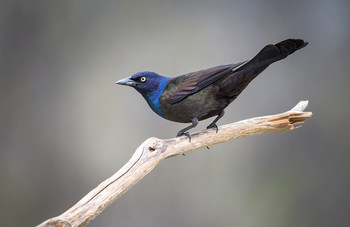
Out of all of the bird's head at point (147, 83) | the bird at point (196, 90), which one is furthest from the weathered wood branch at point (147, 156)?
the bird's head at point (147, 83)

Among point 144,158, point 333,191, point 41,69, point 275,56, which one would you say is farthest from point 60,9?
point 333,191

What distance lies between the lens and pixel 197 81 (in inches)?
129

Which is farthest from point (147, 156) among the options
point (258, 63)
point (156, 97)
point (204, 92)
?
point (258, 63)

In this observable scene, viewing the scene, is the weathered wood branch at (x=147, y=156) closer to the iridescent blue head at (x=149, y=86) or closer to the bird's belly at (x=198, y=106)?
the bird's belly at (x=198, y=106)

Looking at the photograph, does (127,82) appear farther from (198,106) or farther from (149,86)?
(198,106)

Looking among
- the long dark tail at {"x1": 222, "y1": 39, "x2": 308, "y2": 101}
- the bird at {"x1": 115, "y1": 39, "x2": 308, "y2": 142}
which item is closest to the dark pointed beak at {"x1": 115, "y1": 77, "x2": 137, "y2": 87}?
the bird at {"x1": 115, "y1": 39, "x2": 308, "y2": 142}

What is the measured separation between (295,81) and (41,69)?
112 inches

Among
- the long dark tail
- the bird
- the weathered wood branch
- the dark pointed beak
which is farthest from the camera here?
the dark pointed beak

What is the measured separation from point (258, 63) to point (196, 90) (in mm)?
572

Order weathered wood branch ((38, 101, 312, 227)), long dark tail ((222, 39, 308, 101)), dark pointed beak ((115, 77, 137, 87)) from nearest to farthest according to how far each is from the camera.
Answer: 1. weathered wood branch ((38, 101, 312, 227))
2. long dark tail ((222, 39, 308, 101))
3. dark pointed beak ((115, 77, 137, 87))

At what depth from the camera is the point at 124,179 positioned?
2.76 meters

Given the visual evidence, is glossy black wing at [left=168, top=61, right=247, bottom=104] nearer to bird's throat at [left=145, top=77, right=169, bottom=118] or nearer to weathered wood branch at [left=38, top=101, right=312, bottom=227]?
bird's throat at [left=145, top=77, right=169, bottom=118]

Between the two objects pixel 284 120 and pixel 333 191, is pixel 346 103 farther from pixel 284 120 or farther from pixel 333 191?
pixel 284 120

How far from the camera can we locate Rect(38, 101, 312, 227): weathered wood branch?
2460mm
